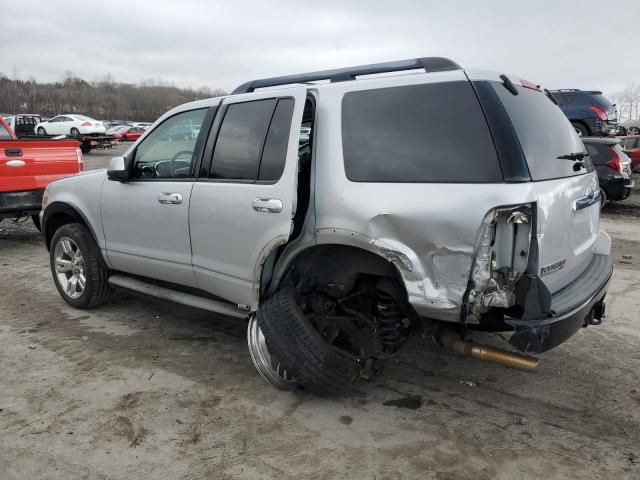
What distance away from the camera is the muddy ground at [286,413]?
271 cm

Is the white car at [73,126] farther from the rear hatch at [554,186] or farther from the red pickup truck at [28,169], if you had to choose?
the rear hatch at [554,186]

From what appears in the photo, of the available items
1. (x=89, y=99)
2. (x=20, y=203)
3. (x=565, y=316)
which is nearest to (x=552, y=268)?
(x=565, y=316)

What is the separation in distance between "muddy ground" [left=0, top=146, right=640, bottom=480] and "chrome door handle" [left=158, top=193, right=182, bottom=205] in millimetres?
1159

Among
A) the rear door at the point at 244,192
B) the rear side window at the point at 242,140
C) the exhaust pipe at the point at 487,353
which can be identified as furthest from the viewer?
the rear side window at the point at 242,140

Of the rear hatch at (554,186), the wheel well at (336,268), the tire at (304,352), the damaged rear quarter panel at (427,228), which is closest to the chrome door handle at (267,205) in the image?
the wheel well at (336,268)

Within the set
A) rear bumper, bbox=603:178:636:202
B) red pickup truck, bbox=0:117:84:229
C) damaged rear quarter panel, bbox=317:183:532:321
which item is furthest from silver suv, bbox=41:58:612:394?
rear bumper, bbox=603:178:636:202

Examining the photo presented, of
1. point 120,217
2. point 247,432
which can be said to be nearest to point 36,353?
point 120,217

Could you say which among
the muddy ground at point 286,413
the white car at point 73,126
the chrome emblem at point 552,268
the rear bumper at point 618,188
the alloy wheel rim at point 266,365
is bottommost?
the muddy ground at point 286,413

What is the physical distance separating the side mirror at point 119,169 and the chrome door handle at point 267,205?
1473 mm

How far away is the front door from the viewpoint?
155 inches

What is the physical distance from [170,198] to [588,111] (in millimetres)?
14072

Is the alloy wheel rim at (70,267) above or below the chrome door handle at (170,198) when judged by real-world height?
below

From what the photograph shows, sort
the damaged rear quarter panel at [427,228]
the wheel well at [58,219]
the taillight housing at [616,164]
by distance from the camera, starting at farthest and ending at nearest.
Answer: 1. the taillight housing at [616,164]
2. the wheel well at [58,219]
3. the damaged rear quarter panel at [427,228]

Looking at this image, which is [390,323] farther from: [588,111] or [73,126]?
[73,126]
